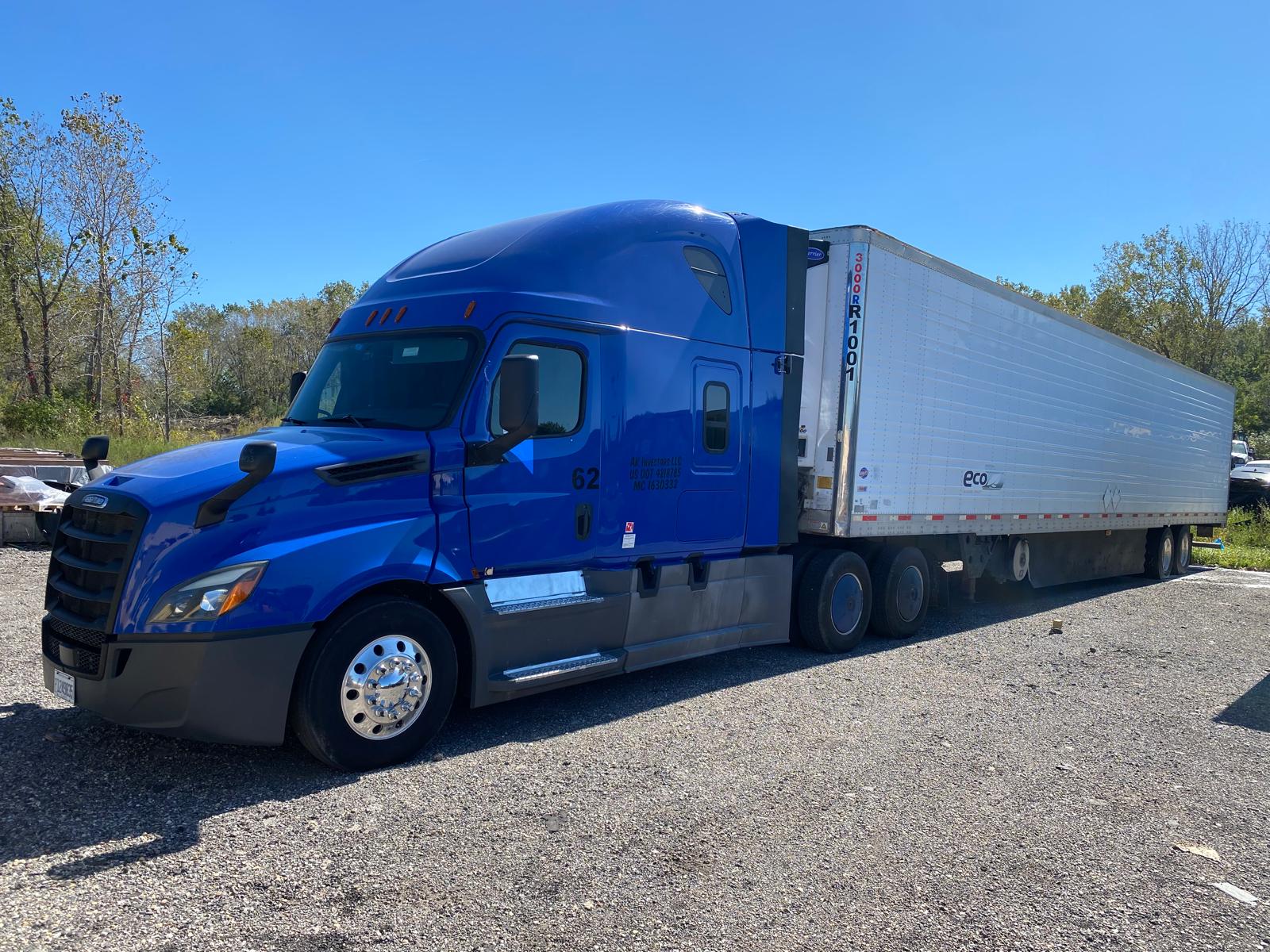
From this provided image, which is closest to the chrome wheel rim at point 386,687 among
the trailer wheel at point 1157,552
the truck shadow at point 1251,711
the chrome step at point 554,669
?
the chrome step at point 554,669

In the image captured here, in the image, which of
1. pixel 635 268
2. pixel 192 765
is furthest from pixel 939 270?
pixel 192 765

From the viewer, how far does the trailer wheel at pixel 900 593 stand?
29.2ft

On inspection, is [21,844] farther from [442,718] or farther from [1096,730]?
[1096,730]

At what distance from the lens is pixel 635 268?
6.49m

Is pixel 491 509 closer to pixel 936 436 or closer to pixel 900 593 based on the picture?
pixel 900 593

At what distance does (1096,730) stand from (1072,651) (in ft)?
9.61

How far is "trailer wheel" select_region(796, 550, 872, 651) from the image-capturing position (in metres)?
8.09

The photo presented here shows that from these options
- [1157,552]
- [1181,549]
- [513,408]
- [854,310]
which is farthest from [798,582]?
[1181,549]

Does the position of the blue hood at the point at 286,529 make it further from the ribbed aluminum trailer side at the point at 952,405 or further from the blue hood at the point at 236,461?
the ribbed aluminum trailer side at the point at 952,405

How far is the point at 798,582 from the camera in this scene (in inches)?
323

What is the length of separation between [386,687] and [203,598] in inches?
41.9

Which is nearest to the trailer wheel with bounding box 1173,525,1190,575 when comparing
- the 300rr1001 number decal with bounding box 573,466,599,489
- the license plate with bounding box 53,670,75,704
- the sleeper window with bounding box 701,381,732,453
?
the sleeper window with bounding box 701,381,732,453

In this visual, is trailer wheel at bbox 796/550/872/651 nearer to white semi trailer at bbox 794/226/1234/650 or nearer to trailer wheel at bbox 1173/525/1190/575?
white semi trailer at bbox 794/226/1234/650

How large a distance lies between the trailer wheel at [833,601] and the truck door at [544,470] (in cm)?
286
